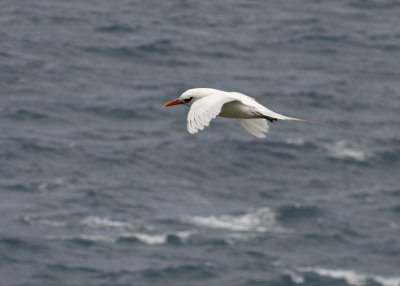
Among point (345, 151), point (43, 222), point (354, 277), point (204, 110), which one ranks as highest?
point (204, 110)

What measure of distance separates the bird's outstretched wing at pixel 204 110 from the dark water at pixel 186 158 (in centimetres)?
5590

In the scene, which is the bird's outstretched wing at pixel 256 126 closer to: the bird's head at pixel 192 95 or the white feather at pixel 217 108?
the white feather at pixel 217 108

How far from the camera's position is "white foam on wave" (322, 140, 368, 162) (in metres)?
108

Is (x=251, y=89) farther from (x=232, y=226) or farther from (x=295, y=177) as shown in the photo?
(x=232, y=226)

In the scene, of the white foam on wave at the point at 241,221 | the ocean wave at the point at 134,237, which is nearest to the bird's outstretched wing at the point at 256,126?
the ocean wave at the point at 134,237

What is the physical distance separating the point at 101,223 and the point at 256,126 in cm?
5881

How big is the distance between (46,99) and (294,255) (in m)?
35.7

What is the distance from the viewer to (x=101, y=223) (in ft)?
311

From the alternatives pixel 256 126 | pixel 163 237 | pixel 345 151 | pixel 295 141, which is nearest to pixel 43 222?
pixel 163 237

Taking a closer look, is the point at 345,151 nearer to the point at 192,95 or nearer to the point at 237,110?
the point at 192,95

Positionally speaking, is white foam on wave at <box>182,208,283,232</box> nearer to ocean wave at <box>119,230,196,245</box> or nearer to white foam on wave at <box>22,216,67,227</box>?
ocean wave at <box>119,230,196,245</box>

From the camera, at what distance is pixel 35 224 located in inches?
3634

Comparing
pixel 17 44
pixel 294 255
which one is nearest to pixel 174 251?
pixel 294 255

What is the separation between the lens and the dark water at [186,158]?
90750mm
